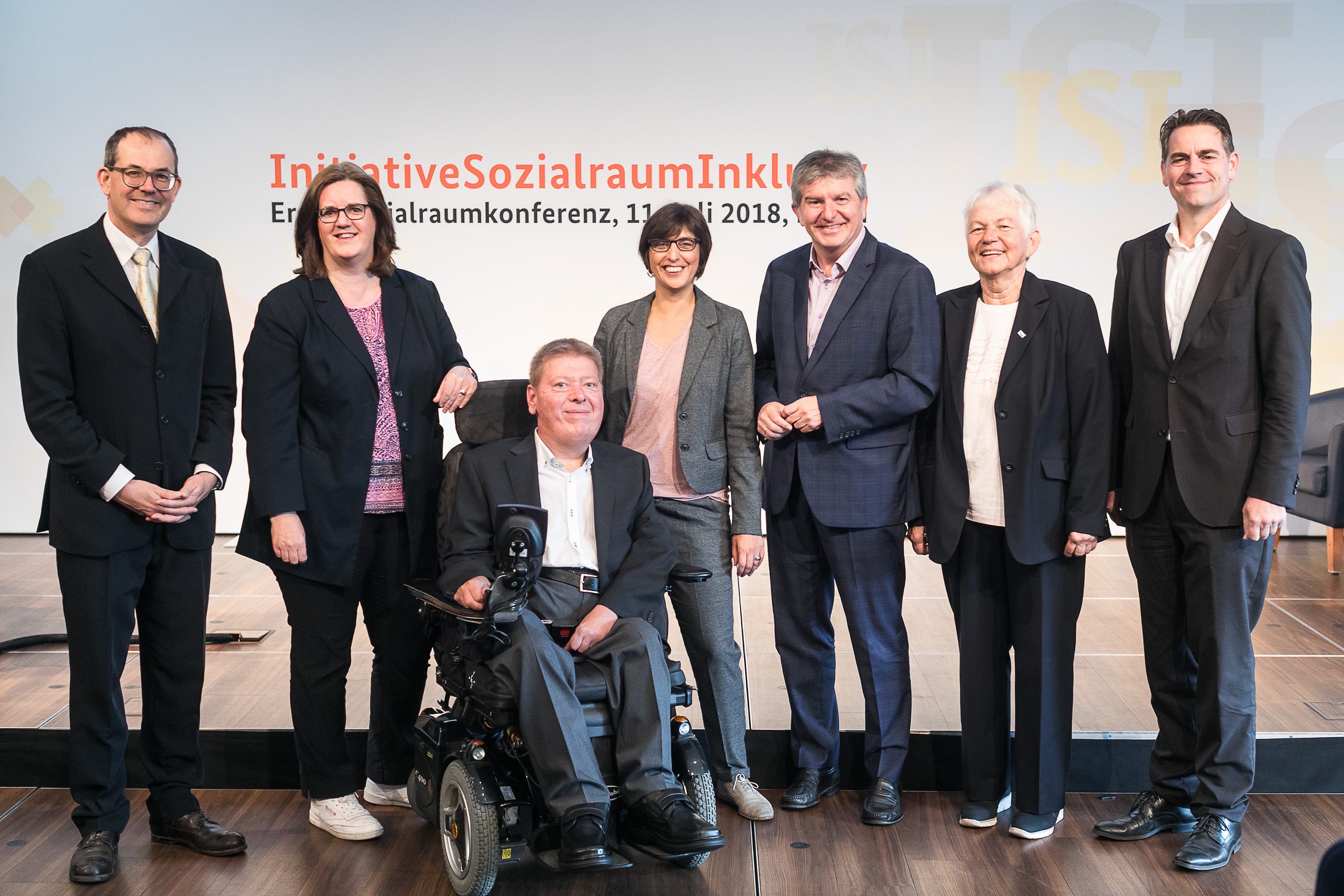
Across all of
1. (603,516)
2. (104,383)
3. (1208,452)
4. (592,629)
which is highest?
(104,383)

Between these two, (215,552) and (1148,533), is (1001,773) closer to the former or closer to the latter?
(1148,533)

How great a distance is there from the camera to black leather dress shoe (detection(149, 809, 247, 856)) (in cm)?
270

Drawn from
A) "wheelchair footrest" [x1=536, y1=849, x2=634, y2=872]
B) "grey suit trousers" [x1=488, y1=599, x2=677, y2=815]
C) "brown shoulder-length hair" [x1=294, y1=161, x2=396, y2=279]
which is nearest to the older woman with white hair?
"grey suit trousers" [x1=488, y1=599, x2=677, y2=815]

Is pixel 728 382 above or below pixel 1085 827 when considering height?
above

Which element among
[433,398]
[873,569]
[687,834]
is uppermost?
[433,398]

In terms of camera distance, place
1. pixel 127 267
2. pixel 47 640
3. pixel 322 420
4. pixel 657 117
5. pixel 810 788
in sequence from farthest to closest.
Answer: pixel 657 117 → pixel 47 640 → pixel 810 788 → pixel 322 420 → pixel 127 267

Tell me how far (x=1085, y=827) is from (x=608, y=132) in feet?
14.8

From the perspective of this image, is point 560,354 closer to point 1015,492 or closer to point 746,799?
point 1015,492

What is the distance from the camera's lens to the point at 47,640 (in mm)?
4059

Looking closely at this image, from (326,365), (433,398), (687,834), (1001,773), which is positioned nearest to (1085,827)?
(1001,773)

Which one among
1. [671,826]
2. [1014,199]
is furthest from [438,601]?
[1014,199]

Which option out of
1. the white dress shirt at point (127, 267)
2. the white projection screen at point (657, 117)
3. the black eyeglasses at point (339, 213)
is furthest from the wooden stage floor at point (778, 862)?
the white projection screen at point (657, 117)

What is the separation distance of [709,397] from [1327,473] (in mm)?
4035

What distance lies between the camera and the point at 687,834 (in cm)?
226
